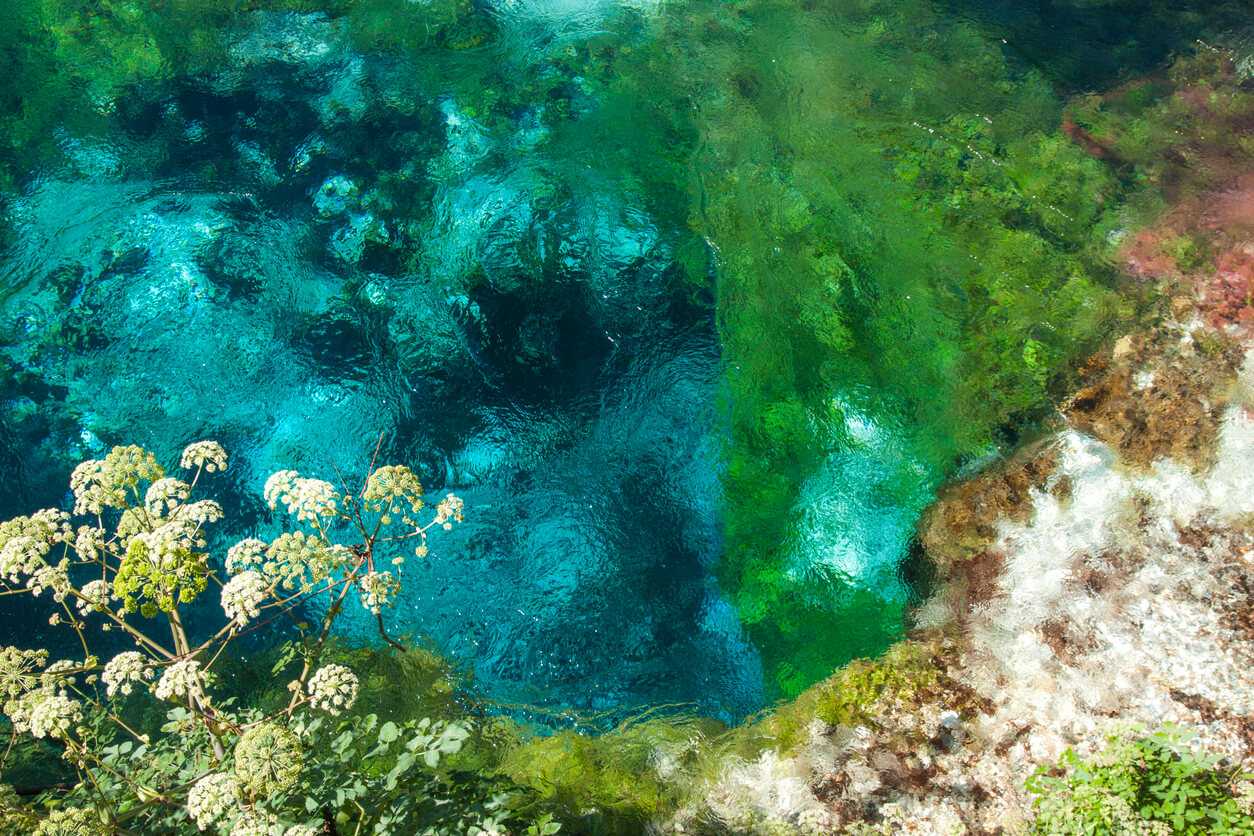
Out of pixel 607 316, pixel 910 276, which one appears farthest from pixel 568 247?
pixel 910 276

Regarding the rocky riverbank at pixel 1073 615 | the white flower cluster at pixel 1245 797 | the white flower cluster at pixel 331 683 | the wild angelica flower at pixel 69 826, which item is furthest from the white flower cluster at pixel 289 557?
the white flower cluster at pixel 1245 797

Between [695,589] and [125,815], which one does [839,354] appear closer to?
[695,589]

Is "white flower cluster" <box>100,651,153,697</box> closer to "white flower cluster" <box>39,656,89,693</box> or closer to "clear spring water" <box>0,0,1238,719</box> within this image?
"white flower cluster" <box>39,656,89,693</box>

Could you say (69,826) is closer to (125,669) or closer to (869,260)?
(125,669)

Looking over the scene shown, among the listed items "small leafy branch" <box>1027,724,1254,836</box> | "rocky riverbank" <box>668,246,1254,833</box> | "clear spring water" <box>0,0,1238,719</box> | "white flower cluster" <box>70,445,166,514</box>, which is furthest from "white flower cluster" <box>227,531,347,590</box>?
"small leafy branch" <box>1027,724,1254,836</box>

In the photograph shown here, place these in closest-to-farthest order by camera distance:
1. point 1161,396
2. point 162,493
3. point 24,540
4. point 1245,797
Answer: point 24,540 → point 162,493 → point 1245,797 → point 1161,396

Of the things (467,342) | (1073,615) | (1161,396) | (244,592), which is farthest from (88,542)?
(1161,396)

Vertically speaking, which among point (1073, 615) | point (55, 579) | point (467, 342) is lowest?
point (1073, 615)

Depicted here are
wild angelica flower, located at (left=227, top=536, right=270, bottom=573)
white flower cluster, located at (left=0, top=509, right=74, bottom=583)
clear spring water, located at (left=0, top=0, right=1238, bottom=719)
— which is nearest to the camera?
white flower cluster, located at (left=0, top=509, right=74, bottom=583)
